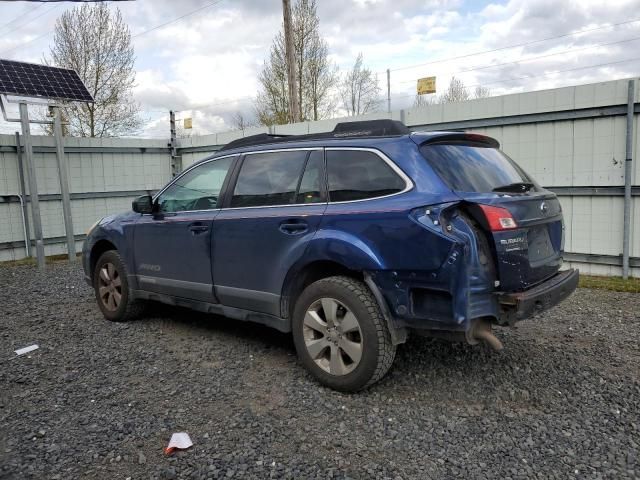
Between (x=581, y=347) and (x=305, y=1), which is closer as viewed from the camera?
(x=581, y=347)

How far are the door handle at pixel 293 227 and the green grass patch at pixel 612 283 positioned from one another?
15.1 ft

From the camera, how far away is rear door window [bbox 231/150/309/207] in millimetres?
3941

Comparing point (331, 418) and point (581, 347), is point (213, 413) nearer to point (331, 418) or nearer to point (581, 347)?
point (331, 418)

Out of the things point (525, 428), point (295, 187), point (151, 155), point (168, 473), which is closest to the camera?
point (168, 473)

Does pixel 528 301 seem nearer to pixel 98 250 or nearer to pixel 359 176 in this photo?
pixel 359 176

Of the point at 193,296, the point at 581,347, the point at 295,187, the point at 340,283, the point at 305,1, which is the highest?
the point at 305,1

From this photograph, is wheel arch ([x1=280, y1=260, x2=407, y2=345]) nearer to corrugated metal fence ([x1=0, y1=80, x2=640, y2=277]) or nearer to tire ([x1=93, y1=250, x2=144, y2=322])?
tire ([x1=93, y1=250, x2=144, y2=322])

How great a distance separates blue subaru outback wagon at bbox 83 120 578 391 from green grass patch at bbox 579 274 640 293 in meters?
3.11

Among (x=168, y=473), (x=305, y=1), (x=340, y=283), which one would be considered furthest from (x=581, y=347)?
(x=305, y=1)

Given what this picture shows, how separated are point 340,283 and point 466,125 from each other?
5128 millimetres

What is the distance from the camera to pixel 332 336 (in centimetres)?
353

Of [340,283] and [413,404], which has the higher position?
[340,283]

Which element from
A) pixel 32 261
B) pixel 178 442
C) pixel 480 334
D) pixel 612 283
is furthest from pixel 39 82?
pixel 612 283

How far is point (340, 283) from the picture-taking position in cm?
347
